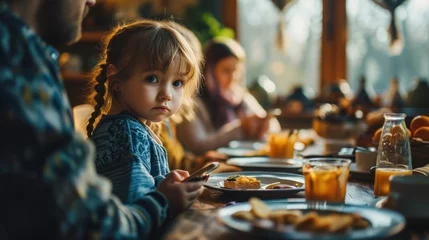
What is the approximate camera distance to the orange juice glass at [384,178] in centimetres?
141

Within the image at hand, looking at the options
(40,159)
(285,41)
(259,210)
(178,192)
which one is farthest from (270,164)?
(285,41)

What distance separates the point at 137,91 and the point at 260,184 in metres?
0.40

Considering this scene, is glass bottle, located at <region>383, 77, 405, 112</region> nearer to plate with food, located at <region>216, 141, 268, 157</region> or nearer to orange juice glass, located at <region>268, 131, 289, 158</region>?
plate with food, located at <region>216, 141, 268, 157</region>

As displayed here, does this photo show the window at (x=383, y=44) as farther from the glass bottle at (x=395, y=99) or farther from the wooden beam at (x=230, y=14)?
the wooden beam at (x=230, y=14)

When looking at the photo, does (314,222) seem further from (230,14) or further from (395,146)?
(230,14)

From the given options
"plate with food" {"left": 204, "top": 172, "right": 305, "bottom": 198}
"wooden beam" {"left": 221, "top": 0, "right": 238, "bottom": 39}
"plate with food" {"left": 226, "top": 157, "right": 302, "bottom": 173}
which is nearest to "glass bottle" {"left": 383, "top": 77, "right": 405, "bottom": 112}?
"wooden beam" {"left": 221, "top": 0, "right": 238, "bottom": 39}

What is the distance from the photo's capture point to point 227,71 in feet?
13.3

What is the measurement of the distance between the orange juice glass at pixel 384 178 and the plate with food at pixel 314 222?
0.32 meters

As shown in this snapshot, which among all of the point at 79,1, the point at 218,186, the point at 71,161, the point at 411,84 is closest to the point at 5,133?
the point at 71,161

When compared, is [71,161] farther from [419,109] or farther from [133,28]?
[419,109]

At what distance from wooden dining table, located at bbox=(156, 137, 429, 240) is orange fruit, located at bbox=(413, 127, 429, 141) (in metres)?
0.25

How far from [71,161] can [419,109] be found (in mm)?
4373

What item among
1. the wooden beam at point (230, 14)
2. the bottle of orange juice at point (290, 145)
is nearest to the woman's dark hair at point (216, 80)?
the wooden beam at point (230, 14)

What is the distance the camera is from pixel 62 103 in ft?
3.08
